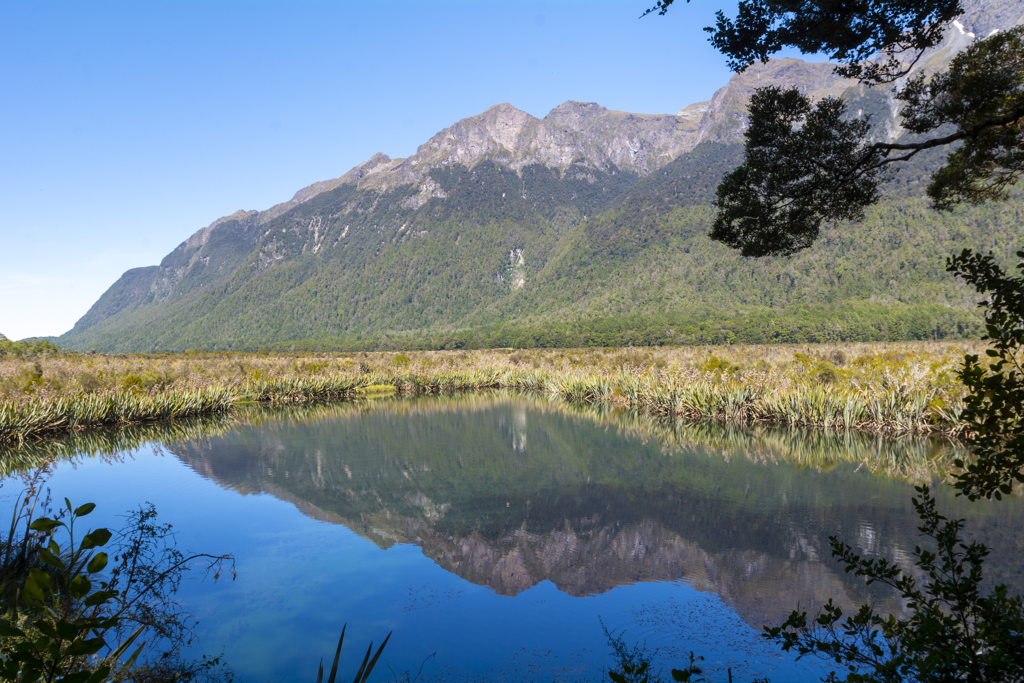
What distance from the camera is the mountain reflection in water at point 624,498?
564 centimetres

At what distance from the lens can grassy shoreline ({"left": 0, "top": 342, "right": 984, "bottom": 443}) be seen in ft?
40.6

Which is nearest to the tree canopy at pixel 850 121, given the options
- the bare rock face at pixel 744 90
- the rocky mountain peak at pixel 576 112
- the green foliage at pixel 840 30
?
the green foliage at pixel 840 30

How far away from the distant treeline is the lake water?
41802 mm

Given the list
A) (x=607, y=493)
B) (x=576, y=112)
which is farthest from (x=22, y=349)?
(x=576, y=112)

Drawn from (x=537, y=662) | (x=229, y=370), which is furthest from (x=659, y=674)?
(x=229, y=370)

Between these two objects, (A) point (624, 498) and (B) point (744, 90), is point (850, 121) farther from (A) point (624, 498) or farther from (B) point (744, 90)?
(B) point (744, 90)

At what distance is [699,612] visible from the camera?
15.5 ft

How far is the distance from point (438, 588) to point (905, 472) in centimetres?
785

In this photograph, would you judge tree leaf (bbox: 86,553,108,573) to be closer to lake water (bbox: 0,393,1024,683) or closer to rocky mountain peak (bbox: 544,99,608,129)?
lake water (bbox: 0,393,1024,683)

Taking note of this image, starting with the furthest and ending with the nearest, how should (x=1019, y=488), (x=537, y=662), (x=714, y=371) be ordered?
(x=714, y=371) → (x=1019, y=488) → (x=537, y=662)

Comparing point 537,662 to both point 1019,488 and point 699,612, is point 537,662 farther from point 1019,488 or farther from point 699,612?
point 1019,488

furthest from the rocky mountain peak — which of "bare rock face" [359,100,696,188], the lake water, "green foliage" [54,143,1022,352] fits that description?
the lake water

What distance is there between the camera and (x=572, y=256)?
3910 inches

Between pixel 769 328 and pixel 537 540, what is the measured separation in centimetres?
5200
